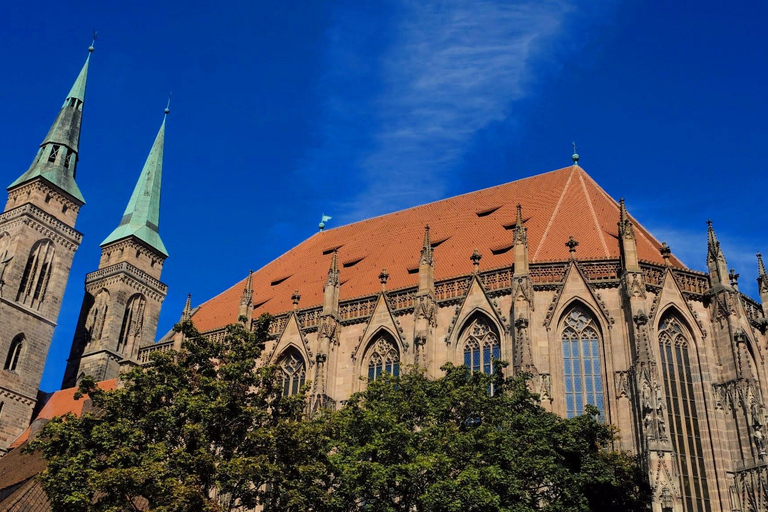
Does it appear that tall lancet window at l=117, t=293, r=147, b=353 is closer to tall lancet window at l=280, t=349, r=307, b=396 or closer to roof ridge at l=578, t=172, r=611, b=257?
tall lancet window at l=280, t=349, r=307, b=396

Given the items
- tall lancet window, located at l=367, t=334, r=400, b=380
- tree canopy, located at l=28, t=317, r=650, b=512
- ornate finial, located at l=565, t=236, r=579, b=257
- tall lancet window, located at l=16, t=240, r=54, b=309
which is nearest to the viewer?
tree canopy, located at l=28, t=317, r=650, b=512

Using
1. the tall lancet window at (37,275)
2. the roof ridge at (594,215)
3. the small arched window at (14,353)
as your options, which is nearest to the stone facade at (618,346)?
the roof ridge at (594,215)

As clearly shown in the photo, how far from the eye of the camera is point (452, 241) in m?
29.4

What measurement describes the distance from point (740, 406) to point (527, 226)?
9409mm

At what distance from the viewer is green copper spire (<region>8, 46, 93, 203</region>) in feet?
125

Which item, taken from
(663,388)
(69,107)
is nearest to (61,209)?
(69,107)

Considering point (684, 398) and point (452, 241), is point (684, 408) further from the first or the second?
point (452, 241)

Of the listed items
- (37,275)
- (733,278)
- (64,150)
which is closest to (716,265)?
(733,278)

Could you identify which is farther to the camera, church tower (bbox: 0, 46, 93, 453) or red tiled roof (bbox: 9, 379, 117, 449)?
church tower (bbox: 0, 46, 93, 453)

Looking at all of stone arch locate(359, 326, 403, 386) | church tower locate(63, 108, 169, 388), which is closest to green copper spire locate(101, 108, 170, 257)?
church tower locate(63, 108, 169, 388)

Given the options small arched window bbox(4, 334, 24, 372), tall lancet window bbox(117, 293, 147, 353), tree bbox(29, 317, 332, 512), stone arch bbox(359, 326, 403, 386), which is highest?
tall lancet window bbox(117, 293, 147, 353)

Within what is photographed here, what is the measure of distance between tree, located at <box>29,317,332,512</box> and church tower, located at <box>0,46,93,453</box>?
19.9 m

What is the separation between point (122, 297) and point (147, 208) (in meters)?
5.86

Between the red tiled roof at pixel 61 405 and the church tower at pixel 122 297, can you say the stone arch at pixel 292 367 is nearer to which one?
the red tiled roof at pixel 61 405
